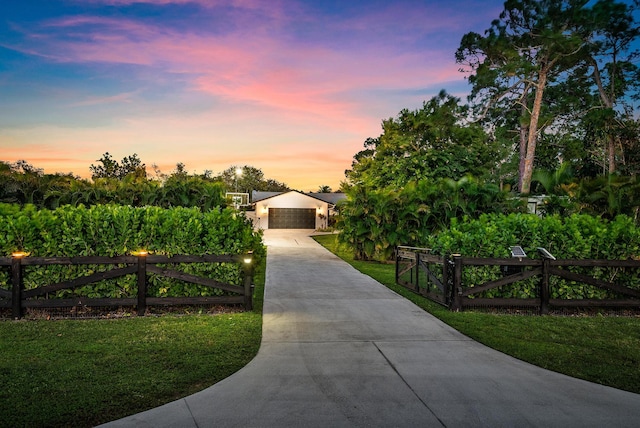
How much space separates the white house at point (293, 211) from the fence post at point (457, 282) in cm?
3606

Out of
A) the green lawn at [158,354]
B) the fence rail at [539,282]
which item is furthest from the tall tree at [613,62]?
the green lawn at [158,354]

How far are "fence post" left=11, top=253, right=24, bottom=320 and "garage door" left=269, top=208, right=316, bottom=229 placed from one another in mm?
36536

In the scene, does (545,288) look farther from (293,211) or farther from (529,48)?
(293,211)

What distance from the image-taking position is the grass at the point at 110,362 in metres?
3.83

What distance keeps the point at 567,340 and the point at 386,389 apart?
350cm

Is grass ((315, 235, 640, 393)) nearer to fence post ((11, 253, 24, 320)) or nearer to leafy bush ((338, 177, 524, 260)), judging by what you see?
leafy bush ((338, 177, 524, 260))

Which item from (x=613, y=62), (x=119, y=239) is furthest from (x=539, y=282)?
(x=613, y=62)

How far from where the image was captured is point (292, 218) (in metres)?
44.4

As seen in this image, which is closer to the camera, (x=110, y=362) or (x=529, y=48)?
(x=110, y=362)

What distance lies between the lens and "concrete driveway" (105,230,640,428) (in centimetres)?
370

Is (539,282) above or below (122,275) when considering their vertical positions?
below

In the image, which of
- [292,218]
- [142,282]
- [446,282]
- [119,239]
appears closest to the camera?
[142,282]

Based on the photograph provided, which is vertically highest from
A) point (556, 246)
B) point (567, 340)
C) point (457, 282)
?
point (556, 246)

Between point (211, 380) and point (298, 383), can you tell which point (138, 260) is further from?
point (298, 383)
